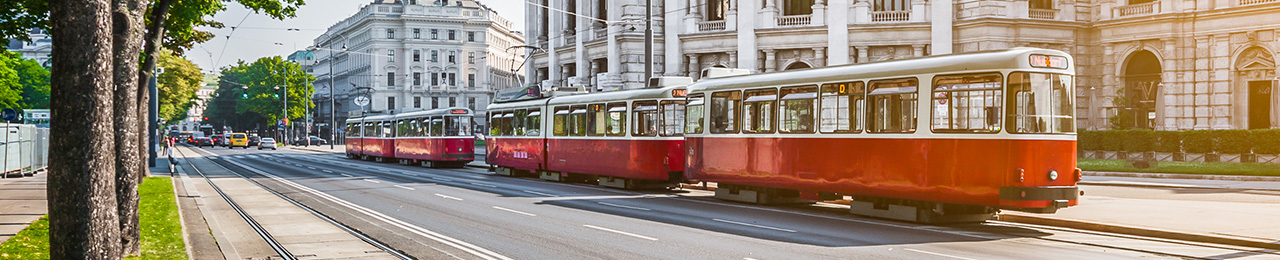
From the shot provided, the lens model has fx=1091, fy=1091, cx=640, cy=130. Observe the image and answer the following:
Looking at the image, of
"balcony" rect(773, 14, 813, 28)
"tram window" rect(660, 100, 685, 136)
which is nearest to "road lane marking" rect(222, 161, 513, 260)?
"tram window" rect(660, 100, 685, 136)

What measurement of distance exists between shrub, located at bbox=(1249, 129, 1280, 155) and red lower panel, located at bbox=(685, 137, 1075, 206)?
24.4 m

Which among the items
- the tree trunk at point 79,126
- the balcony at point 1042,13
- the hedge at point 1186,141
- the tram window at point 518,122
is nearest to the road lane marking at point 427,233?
the tree trunk at point 79,126

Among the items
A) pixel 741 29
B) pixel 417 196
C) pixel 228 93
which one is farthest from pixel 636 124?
pixel 228 93

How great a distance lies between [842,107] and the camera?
18047mm

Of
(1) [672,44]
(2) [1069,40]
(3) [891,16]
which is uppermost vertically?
(3) [891,16]

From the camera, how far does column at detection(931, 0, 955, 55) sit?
4456 cm

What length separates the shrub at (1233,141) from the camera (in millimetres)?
37312

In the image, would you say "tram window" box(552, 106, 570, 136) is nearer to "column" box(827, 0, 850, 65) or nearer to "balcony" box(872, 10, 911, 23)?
"column" box(827, 0, 850, 65)

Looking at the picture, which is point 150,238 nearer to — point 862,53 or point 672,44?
point 862,53

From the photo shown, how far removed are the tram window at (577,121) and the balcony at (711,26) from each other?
840 inches

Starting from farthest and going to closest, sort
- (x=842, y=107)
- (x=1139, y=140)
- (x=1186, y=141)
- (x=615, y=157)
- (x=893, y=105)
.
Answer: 1. (x=1139, y=140)
2. (x=1186, y=141)
3. (x=615, y=157)
4. (x=842, y=107)
5. (x=893, y=105)

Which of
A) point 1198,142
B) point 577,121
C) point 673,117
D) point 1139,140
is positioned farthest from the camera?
point 1139,140

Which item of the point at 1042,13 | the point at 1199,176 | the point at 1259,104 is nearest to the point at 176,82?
the point at 1042,13

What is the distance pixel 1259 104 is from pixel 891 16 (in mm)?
14434
